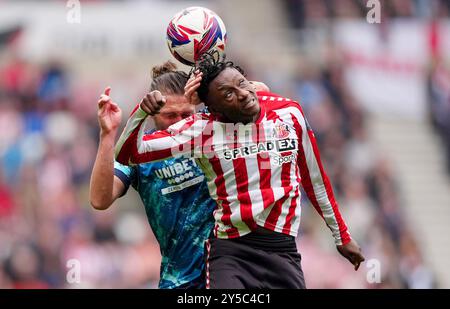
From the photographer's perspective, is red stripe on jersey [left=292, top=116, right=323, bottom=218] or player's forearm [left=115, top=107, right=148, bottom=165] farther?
red stripe on jersey [left=292, top=116, right=323, bottom=218]

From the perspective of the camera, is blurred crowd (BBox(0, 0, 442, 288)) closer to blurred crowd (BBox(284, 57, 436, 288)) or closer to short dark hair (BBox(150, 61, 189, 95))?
blurred crowd (BBox(284, 57, 436, 288))

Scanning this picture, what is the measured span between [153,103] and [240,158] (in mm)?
571

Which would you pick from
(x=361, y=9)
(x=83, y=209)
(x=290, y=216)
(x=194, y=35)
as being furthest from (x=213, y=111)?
(x=361, y=9)

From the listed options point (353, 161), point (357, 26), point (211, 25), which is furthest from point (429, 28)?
point (211, 25)

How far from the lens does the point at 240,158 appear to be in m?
6.44

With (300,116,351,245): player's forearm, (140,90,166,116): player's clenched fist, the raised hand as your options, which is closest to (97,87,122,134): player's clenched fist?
(140,90,166,116): player's clenched fist

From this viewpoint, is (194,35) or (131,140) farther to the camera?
(194,35)

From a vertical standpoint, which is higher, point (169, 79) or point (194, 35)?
point (194, 35)

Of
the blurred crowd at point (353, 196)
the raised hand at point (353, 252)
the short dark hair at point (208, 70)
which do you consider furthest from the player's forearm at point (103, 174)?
the blurred crowd at point (353, 196)

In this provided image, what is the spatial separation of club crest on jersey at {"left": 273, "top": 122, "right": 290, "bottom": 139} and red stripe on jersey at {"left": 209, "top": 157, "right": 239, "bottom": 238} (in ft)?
1.11

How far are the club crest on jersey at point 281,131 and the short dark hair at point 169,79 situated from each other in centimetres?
66

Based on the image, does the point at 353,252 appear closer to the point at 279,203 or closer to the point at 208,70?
the point at 279,203

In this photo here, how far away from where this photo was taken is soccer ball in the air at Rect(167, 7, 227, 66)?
269 inches

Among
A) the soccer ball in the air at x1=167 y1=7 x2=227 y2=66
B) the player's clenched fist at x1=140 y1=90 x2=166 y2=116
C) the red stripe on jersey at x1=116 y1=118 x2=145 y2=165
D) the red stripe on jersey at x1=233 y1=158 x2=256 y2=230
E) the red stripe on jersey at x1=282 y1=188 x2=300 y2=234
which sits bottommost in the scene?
the red stripe on jersey at x1=282 y1=188 x2=300 y2=234
